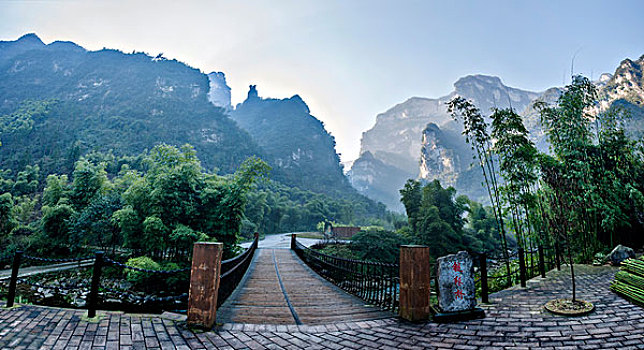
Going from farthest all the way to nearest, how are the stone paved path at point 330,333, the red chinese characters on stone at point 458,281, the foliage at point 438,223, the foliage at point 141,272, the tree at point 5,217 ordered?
the foliage at point 438,223
the tree at point 5,217
the foliage at point 141,272
the red chinese characters on stone at point 458,281
the stone paved path at point 330,333

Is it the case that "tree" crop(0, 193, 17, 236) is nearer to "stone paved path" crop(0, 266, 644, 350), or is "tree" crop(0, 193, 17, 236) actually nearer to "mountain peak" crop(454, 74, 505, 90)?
"stone paved path" crop(0, 266, 644, 350)

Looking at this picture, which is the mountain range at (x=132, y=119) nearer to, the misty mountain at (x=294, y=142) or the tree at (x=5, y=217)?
the misty mountain at (x=294, y=142)

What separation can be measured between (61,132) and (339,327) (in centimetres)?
8533

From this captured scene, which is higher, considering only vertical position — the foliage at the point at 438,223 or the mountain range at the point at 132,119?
the mountain range at the point at 132,119

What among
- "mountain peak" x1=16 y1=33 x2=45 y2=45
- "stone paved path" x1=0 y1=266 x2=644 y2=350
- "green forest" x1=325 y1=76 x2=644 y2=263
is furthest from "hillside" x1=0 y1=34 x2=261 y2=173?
"green forest" x1=325 y1=76 x2=644 y2=263

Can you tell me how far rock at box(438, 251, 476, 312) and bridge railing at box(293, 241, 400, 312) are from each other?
63 cm

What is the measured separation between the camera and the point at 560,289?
5.86 m

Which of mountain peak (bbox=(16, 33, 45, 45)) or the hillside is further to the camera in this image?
mountain peak (bbox=(16, 33, 45, 45))

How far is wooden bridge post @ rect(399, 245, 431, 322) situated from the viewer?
3.84 meters

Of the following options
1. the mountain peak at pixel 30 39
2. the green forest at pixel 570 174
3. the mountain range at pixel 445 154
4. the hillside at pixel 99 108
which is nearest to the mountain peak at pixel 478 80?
the mountain range at pixel 445 154

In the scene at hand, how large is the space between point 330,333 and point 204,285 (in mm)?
1619

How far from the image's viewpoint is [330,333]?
337 cm

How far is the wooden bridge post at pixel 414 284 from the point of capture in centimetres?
384

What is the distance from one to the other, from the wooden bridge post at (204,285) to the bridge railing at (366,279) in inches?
91.4
